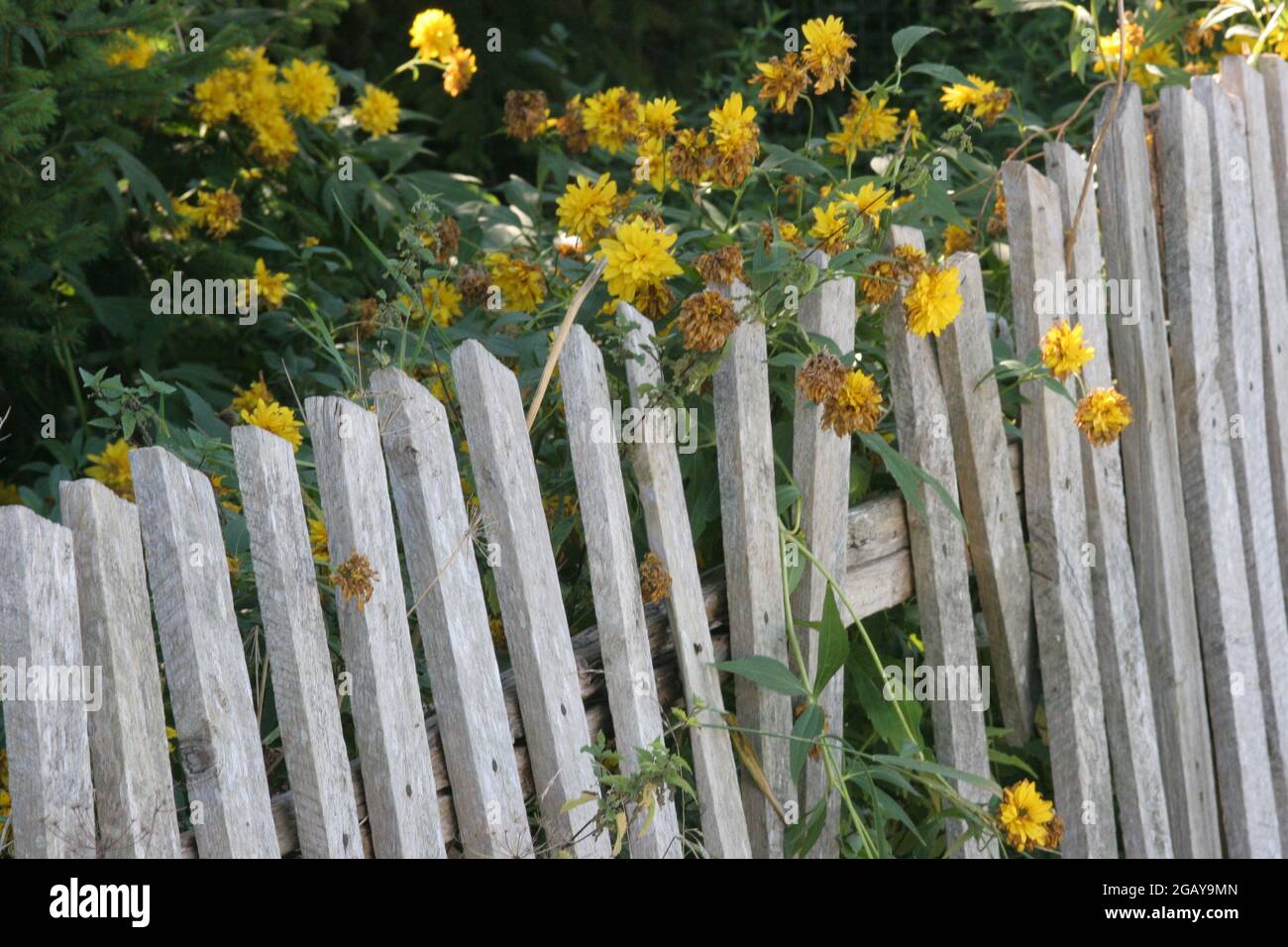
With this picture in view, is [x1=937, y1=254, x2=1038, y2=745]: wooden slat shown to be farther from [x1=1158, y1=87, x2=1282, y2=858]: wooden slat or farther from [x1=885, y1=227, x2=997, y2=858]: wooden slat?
[x1=1158, y1=87, x2=1282, y2=858]: wooden slat

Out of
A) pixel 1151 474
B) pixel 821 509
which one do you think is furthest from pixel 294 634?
pixel 1151 474

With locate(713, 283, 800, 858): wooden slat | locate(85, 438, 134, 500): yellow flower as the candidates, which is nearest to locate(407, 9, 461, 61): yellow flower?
locate(85, 438, 134, 500): yellow flower

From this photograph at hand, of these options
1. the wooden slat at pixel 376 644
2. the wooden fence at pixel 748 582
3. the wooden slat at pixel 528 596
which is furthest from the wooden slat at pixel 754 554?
the wooden slat at pixel 376 644

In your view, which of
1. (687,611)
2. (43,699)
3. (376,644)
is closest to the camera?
(43,699)

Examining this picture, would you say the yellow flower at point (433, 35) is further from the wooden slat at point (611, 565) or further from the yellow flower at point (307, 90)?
the wooden slat at point (611, 565)

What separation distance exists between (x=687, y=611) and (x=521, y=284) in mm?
613

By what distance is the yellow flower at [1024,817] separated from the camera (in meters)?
1.98

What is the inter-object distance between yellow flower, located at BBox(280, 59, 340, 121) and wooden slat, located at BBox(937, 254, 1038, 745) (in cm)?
167

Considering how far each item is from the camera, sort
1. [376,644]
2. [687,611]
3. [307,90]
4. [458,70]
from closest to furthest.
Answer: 1. [376,644]
2. [687,611]
3. [458,70]
4. [307,90]

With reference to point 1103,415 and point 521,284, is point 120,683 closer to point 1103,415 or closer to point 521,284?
point 521,284

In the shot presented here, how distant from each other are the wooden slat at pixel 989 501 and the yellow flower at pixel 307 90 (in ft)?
5.46

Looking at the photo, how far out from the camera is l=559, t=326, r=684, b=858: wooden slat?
1773mm

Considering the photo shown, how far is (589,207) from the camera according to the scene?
2.14m
